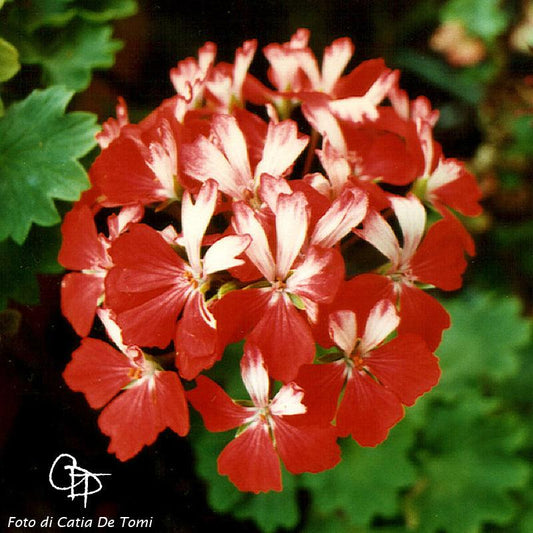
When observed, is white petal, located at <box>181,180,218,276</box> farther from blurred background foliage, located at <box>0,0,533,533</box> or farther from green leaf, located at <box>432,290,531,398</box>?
green leaf, located at <box>432,290,531,398</box>

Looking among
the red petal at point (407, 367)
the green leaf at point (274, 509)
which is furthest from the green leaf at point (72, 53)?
the green leaf at point (274, 509)

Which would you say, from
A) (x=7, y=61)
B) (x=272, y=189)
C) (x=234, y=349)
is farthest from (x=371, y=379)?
(x=7, y=61)

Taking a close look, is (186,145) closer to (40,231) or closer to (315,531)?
(40,231)

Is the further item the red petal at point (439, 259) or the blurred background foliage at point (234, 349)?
the blurred background foliage at point (234, 349)

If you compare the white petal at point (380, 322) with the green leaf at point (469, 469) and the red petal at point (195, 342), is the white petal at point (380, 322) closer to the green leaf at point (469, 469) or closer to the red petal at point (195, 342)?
the red petal at point (195, 342)

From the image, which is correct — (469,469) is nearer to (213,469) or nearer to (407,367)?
(213,469)

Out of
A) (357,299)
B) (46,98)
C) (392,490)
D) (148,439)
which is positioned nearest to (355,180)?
(357,299)

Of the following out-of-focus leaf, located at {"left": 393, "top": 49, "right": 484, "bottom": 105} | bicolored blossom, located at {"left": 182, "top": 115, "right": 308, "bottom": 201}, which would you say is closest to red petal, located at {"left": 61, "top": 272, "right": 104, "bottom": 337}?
bicolored blossom, located at {"left": 182, "top": 115, "right": 308, "bottom": 201}
